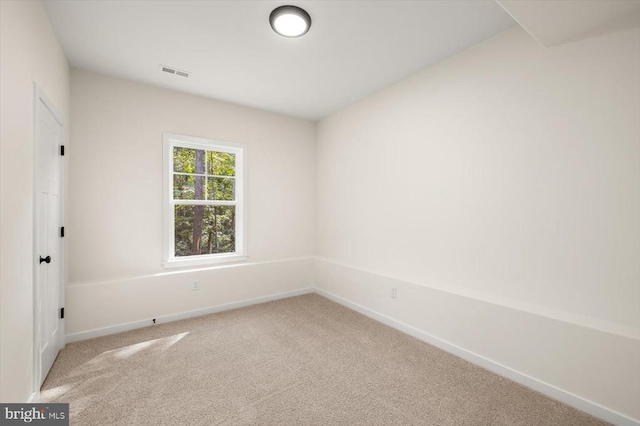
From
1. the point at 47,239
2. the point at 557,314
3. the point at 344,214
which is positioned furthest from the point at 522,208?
the point at 47,239

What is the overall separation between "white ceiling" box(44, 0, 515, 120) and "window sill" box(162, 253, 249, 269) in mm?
2080

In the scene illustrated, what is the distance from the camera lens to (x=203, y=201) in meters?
3.76

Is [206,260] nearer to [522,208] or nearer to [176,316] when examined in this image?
[176,316]

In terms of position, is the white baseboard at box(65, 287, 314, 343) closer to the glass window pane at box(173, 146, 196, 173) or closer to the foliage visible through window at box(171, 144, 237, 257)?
the foliage visible through window at box(171, 144, 237, 257)

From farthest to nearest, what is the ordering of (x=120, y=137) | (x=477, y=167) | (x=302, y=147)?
(x=302, y=147)
(x=120, y=137)
(x=477, y=167)

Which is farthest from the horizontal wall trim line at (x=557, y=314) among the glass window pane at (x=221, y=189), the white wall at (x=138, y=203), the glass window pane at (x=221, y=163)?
the glass window pane at (x=221, y=163)

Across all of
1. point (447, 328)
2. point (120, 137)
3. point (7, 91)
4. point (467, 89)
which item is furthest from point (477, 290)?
Result: point (120, 137)

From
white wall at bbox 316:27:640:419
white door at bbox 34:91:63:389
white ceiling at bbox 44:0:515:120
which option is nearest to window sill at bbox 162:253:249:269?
white door at bbox 34:91:63:389

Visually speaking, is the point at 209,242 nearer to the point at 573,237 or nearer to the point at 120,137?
the point at 120,137

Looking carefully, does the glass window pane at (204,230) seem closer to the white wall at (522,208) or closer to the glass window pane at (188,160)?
the glass window pane at (188,160)

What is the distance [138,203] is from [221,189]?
1.01m

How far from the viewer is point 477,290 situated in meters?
2.56

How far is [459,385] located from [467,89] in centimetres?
248

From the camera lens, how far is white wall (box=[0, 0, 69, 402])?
4.74 feet
